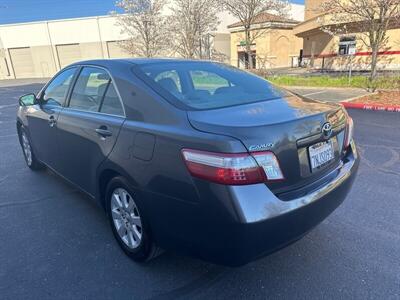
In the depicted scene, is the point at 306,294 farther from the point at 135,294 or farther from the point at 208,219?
the point at 135,294

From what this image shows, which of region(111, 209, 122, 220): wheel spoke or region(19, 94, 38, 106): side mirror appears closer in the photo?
region(111, 209, 122, 220): wheel spoke

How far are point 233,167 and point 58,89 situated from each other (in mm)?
2871

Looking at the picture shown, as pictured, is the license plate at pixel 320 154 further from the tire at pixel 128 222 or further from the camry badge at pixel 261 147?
the tire at pixel 128 222

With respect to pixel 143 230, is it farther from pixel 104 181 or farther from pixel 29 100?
pixel 29 100

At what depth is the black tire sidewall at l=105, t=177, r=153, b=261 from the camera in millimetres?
2421

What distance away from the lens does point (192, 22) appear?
20844mm

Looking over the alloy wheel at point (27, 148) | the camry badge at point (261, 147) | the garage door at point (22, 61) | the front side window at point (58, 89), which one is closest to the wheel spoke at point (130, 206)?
the camry badge at point (261, 147)

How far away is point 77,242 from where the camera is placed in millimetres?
3025

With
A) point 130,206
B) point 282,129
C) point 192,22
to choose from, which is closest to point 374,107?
point 282,129

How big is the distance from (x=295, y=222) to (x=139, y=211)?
114cm

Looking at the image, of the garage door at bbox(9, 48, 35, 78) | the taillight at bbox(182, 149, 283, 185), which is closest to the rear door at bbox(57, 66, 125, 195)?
the taillight at bbox(182, 149, 283, 185)

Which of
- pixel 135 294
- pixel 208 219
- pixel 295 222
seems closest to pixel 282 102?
pixel 295 222

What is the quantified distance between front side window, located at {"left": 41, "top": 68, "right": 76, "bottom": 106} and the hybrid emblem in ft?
8.73

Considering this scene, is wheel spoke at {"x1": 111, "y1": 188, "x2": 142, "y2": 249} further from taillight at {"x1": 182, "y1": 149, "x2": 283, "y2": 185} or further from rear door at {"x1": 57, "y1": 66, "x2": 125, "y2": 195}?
taillight at {"x1": 182, "y1": 149, "x2": 283, "y2": 185}
